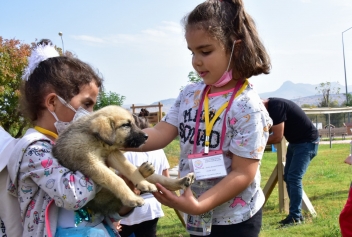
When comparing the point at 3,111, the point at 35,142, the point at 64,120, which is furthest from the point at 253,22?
the point at 3,111

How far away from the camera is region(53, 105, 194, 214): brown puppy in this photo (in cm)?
239

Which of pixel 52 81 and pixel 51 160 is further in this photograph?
pixel 52 81

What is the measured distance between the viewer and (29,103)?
2.90 meters

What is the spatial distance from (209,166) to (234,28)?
1.00 m

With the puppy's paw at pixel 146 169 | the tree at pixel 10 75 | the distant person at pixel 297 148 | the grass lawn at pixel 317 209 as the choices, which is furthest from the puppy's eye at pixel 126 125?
the tree at pixel 10 75

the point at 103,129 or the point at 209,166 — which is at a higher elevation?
the point at 103,129

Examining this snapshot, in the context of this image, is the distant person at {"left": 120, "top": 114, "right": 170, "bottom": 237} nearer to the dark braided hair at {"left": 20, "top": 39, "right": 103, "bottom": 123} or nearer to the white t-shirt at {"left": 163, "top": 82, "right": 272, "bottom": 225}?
the dark braided hair at {"left": 20, "top": 39, "right": 103, "bottom": 123}

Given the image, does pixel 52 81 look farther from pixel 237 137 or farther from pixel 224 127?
pixel 237 137

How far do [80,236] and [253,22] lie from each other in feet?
6.31

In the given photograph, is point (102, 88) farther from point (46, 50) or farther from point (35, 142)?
point (35, 142)

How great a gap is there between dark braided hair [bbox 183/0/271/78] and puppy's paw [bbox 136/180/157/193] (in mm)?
1034

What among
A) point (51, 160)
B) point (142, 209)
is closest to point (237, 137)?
point (51, 160)

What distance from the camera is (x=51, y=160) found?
240 cm

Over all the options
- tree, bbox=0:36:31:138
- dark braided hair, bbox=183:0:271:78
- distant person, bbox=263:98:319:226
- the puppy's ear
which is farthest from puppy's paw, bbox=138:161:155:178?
tree, bbox=0:36:31:138
